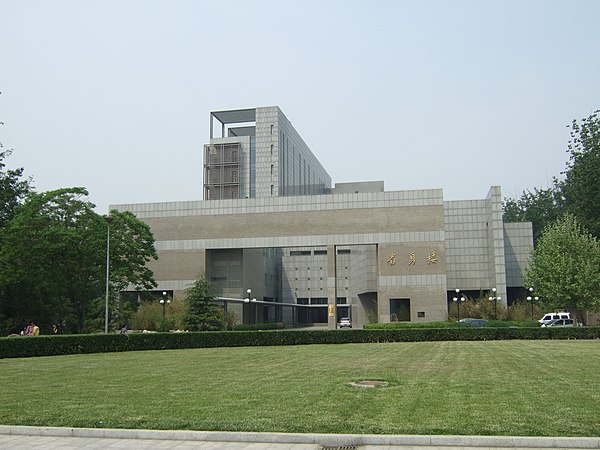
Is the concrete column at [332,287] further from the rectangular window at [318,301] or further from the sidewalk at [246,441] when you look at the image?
the sidewalk at [246,441]

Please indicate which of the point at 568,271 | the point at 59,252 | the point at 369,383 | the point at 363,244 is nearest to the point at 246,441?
the point at 369,383

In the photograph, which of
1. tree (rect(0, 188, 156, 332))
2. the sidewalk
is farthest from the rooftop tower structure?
the sidewalk

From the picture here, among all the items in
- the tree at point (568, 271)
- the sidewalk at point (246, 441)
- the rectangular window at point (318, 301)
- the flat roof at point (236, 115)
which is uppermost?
the flat roof at point (236, 115)

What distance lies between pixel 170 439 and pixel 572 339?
34692 millimetres

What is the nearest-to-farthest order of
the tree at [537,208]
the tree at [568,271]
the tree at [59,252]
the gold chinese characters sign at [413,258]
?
the tree at [59,252] → the tree at [568,271] → the gold chinese characters sign at [413,258] → the tree at [537,208]

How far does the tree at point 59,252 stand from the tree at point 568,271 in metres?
32.2

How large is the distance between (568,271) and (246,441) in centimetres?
4287

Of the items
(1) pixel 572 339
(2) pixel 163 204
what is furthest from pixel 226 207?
(1) pixel 572 339

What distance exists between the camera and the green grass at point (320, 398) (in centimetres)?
987

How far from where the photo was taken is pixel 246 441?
30.6 ft

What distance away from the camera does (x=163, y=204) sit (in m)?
67.2

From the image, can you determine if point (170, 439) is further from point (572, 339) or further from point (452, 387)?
point (572, 339)

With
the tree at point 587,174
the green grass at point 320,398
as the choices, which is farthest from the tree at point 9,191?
Result: the tree at point 587,174

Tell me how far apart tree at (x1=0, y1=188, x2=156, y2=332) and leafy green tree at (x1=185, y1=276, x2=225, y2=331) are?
17.4 ft
